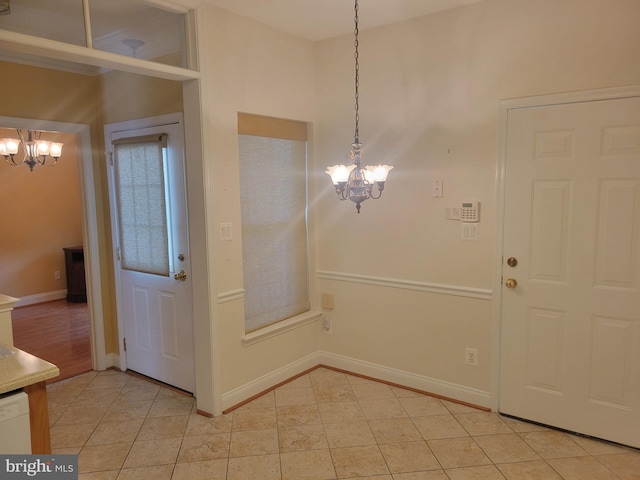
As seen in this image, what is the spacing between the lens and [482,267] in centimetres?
303

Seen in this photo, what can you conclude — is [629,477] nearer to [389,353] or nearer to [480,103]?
[389,353]

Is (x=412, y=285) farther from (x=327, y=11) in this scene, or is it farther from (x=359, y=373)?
(x=327, y=11)

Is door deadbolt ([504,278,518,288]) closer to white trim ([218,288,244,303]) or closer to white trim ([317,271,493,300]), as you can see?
white trim ([317,271,493,300])

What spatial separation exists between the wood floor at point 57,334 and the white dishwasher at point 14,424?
213 centimetres

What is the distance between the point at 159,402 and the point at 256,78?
2.44 meters

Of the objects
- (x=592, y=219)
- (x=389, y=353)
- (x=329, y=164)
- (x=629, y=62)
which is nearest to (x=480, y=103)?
(x=629, y=62)

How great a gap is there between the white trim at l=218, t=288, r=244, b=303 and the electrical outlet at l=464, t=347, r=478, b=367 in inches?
63.9

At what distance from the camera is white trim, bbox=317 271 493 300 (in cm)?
306

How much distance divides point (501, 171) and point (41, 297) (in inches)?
246

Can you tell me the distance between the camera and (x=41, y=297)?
6.36m

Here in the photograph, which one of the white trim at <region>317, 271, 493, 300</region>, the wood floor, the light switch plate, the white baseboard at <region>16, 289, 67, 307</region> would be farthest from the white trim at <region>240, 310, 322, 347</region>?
the white baseboard at <region>16, 289, 67, 307</region>

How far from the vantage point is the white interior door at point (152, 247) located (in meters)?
3.34

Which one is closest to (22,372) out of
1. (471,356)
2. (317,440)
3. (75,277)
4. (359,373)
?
(317,440)

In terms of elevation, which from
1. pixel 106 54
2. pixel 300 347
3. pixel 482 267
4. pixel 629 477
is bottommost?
pixel 629 477
